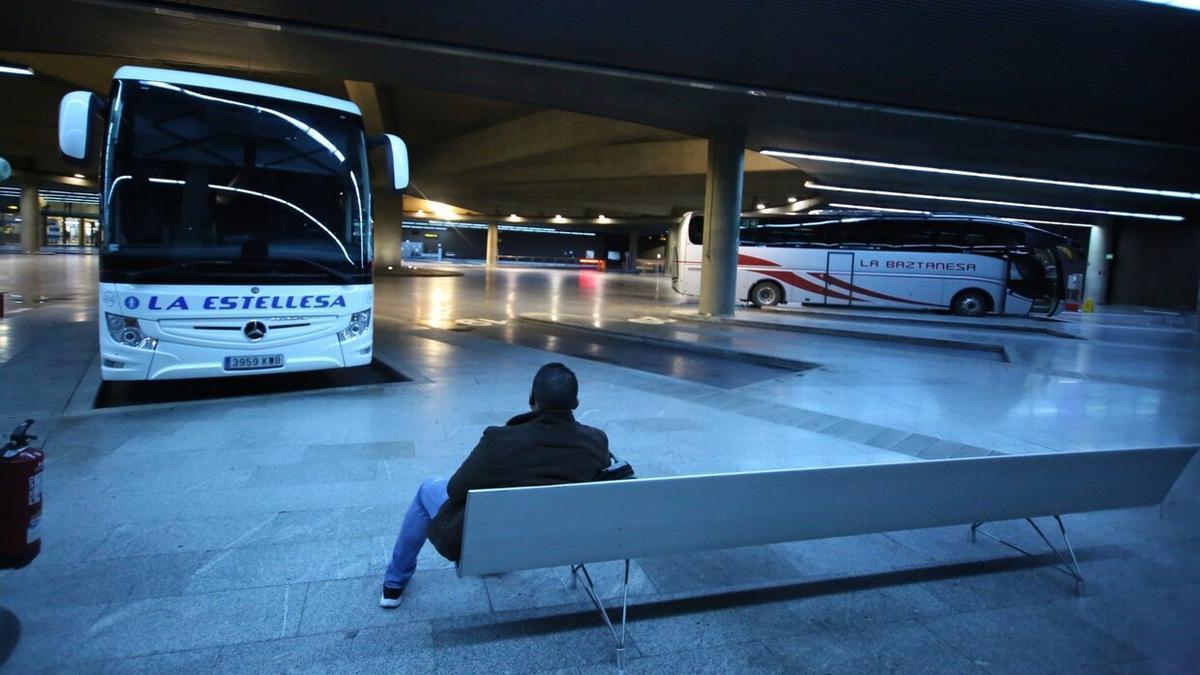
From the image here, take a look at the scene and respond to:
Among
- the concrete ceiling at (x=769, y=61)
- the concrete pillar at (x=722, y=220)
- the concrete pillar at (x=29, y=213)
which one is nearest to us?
the concrete ceiling at (x=769, y=61)

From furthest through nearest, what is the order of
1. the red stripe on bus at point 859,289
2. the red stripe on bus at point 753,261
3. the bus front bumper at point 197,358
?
the red stripe on bus at point 753,261, the red stripe on bus at point 859,289, the bus front bumper at point 197,358

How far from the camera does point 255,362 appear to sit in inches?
284

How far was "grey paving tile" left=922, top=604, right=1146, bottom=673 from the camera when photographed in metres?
2.99

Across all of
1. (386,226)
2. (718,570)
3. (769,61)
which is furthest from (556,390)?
(386,226)

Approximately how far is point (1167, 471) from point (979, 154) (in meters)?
17.9

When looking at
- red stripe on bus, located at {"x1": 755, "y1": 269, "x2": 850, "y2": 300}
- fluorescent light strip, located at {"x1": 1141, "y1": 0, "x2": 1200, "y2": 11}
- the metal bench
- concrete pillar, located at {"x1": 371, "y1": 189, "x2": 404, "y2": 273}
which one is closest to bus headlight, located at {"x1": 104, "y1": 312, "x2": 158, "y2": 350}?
the metal bench

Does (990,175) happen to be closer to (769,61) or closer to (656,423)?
(769,61)

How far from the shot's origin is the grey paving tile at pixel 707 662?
2.85 metres

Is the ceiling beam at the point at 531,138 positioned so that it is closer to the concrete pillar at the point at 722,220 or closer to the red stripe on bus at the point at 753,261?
the concrete pillar at the point at 722,220

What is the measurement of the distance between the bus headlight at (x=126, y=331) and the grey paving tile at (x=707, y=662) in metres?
5.93

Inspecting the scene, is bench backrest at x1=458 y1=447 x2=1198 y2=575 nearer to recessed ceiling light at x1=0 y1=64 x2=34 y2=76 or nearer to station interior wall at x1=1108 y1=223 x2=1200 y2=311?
recessed ceiling light at x1=0 y1=64 x2=34 y2=76

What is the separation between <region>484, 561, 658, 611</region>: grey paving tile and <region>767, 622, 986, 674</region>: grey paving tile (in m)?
0.79

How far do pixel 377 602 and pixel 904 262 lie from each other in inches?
890

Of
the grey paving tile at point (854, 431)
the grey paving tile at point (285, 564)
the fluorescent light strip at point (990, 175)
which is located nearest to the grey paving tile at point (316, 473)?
the grey paving tile at point (285, 564)
